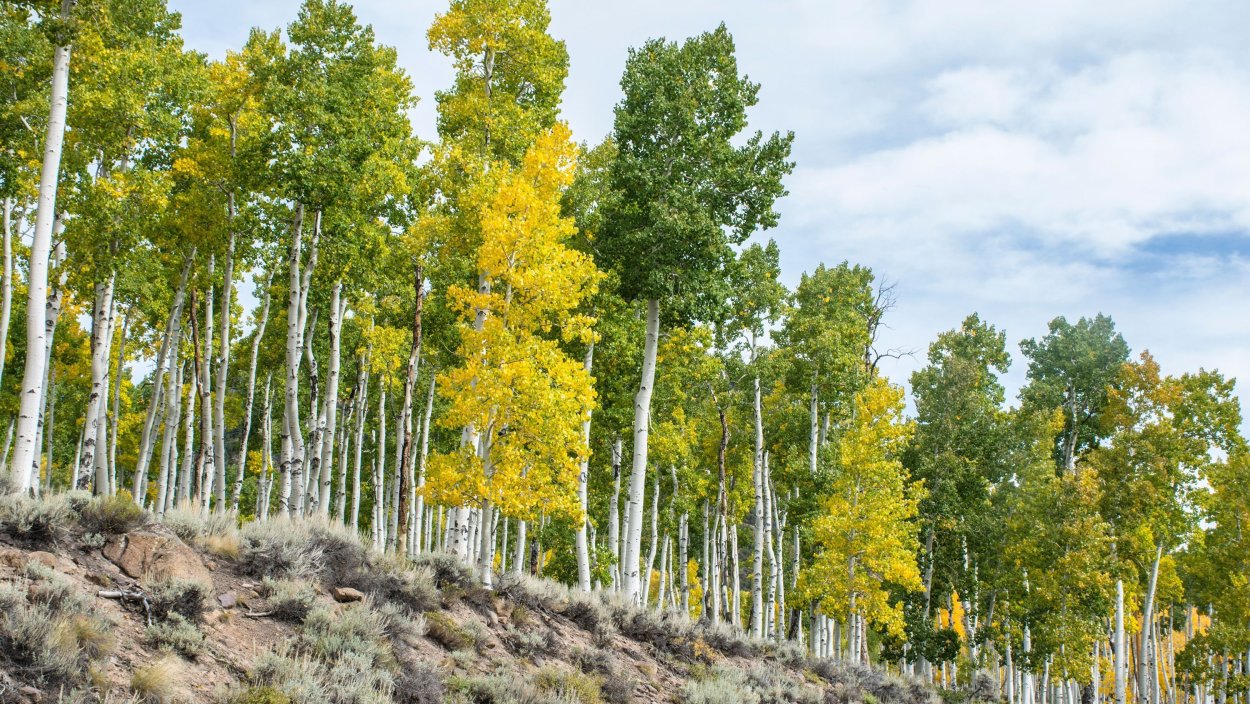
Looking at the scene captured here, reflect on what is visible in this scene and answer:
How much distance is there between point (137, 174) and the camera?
17641 millimetres

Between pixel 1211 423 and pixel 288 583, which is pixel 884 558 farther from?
pixel 288 583

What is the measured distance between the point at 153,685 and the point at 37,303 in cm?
681

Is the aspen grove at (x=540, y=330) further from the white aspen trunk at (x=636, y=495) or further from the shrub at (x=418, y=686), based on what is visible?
the shrub at (x=418, y=686)

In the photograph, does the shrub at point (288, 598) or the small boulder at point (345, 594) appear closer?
the shrub at point (288, 598)

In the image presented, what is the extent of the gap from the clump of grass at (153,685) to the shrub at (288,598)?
257cm

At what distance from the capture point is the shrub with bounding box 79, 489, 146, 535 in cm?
986

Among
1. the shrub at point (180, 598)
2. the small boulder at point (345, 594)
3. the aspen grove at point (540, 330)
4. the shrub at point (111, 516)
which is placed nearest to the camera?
the shrub at point (180, 598)

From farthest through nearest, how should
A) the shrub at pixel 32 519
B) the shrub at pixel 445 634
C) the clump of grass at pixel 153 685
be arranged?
the shrub at pixel 445 634 < the shrub at pixel 32 519 < the clump of grass at pixel 153 685

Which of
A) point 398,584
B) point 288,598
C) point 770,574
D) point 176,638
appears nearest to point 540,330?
point 398,584

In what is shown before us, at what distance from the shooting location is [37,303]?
11.2 m

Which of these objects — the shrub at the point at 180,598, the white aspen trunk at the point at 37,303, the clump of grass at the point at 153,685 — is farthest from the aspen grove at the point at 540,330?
the clump of grass at the point at 153,685

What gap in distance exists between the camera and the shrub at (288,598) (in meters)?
10.1

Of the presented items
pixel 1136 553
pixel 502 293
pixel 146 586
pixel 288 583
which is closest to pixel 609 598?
pixel 502 293

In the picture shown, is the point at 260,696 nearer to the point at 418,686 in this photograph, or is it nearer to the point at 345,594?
the point at 418,686
